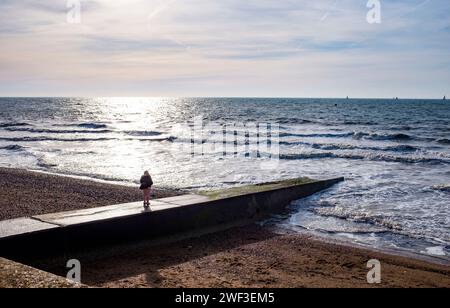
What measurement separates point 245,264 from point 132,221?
2.25 m

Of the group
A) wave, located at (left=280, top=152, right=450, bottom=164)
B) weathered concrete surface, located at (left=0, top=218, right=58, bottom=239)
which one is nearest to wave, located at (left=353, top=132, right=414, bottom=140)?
wave, located at (left=280, top=152, right=450, bottom=164)

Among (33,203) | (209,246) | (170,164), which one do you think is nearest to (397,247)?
(209,246)

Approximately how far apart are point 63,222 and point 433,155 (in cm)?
2350

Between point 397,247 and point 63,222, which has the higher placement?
point 63,222

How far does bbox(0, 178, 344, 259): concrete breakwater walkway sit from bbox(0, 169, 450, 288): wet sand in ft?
0.73

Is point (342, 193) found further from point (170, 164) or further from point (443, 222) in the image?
point (170, 164)

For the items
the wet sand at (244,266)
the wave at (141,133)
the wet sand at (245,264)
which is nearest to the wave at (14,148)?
the wave at (141,133)

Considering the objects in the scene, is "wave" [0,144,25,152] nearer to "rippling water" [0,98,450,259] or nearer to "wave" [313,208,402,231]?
"rippling water" [0,98,450,259]

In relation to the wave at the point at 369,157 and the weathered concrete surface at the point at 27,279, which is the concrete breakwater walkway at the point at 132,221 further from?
the wave at the point at 369,157

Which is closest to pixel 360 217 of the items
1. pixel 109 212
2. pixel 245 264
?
pixel 245 264

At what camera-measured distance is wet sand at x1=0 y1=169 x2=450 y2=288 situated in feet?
24.0
